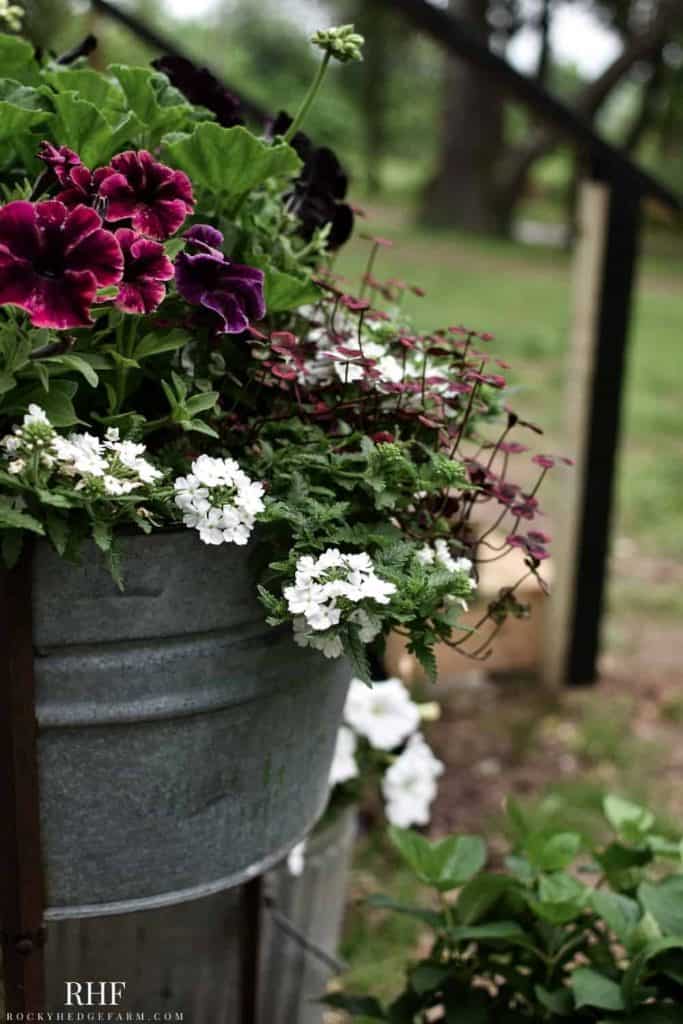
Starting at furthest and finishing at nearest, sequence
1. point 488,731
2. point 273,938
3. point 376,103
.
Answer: point 376,103 → point 488,731 → point 273,938

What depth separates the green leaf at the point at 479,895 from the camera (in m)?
1.58

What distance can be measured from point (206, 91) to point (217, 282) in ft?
1.18

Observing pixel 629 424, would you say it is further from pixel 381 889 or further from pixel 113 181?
pixel 113 181

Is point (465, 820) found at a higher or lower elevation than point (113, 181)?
lower

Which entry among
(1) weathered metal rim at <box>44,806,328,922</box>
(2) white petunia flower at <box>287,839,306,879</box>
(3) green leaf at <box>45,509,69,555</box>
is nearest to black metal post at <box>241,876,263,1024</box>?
(2) white petunia flower at <box>287,839,306,879</box>

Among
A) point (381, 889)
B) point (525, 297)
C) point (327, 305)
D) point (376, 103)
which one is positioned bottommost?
point (381, 889)

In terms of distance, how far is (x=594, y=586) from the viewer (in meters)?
3.31

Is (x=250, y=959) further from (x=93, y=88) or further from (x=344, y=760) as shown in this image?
(x=93, y=88)

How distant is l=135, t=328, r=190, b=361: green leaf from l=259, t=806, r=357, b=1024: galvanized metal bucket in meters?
0.97

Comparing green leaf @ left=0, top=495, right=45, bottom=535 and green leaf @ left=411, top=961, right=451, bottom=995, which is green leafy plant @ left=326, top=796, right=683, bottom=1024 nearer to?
green leaf @ left=411, top=961, right=451, bottom=995

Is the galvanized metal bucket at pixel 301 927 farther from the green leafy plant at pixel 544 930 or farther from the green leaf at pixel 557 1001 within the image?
the green leaf at pixel 557 1001

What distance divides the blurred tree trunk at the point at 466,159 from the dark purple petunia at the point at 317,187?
12917mm

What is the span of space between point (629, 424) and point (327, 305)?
18.6ft

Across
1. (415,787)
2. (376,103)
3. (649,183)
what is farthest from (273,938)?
(376,103)
